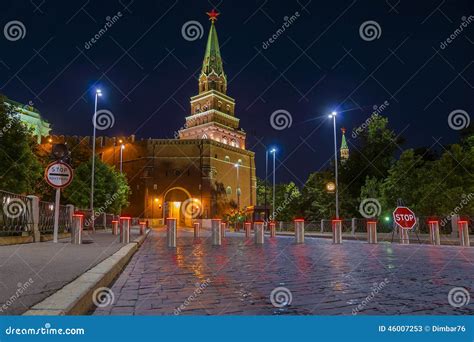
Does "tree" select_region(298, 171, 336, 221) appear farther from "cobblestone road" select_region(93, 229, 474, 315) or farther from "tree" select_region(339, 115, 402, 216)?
"cobblestone road" select_region(93, 229, 474, 315)

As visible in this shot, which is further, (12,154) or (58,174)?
(12,154)

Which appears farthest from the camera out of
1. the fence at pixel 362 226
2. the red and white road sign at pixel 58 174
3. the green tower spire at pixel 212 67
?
the green tower spire at pixel 212 67

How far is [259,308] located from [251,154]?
264 feet

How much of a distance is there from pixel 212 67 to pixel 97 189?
160 feet

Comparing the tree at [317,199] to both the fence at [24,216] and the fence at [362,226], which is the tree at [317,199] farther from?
the fence at [24,216]

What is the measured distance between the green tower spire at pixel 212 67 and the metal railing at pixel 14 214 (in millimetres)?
73455

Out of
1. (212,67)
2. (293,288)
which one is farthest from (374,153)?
(212,67)

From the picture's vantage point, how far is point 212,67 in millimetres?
85812

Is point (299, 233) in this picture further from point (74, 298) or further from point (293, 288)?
point (74, 298)

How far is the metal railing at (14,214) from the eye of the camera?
38.3 feet

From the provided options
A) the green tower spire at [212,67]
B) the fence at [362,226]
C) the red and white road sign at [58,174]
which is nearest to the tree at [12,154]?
the red and white road sign at [58,174]

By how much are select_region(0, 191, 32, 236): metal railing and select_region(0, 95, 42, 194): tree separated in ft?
57.5

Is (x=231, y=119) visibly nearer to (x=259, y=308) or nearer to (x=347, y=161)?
(x=347, y=161)

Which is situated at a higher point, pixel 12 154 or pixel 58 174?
pixel 12 154
